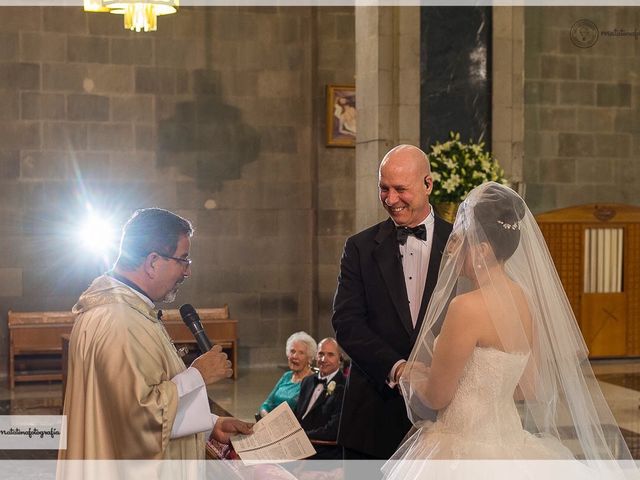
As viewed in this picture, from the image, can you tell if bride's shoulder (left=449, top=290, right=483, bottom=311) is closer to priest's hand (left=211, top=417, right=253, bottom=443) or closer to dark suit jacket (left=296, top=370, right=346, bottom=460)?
priest's hand (left=211, top=417, right=253, bottom=443)

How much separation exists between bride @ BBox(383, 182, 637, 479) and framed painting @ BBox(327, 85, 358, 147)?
9.28 m

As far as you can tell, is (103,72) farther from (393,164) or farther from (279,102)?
(393,164)

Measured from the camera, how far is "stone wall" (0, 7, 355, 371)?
12.3 m

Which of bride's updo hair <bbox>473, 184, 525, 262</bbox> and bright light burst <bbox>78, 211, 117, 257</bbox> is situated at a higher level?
bride's updo hair <bbox>473, 184, 525, 262</bbox>

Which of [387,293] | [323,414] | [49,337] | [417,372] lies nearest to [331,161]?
[49,337]

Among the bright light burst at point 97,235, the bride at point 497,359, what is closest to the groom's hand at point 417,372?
the bride at point 497,359

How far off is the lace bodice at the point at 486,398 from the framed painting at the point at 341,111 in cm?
957

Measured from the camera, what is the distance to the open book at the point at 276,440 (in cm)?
408

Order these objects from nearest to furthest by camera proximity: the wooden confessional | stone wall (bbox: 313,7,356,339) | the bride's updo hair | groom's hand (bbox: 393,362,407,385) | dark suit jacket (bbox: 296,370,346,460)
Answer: the bride's updo hair < groom's hand (bbox: 393,362,407,385) < dark suit jacket (bbox: 296,370,346,460) < the wooden confessional < stone wall (bbox: 313,7,356,339)

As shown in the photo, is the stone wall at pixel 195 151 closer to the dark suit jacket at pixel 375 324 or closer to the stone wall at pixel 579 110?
the stone wall at pixel 579 110

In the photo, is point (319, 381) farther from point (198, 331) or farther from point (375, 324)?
point (198, 331)

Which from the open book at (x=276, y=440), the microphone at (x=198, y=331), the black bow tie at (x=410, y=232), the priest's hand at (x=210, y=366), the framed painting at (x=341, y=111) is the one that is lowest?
the open book at (x=276, y=440)

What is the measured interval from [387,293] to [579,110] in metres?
9.62

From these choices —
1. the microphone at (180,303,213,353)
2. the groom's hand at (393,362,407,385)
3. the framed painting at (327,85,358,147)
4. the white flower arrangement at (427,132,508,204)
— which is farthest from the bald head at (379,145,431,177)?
the framed painting at (327,85,358,147)
